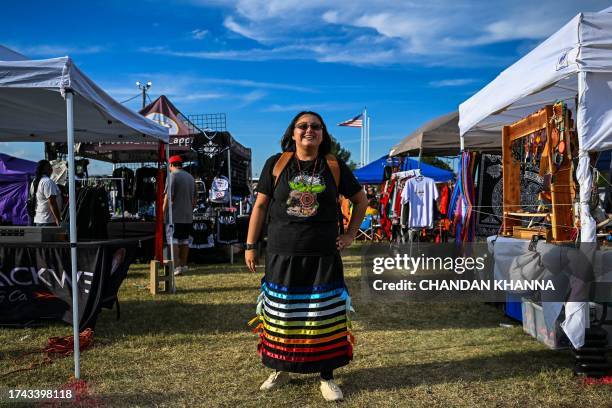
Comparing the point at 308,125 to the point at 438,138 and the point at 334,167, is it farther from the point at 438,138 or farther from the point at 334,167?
the point at 438,138

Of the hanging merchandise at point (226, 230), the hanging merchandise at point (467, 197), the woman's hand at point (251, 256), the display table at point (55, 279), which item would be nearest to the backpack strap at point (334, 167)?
the woman's hand at point (251, 256)

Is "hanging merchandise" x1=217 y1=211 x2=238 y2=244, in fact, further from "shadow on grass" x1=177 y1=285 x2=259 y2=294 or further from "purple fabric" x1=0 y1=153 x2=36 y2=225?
"purple fabric" x1=0 y1=153 x2=36 y2=225

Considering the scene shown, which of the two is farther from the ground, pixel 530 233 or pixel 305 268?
pixel 530 233

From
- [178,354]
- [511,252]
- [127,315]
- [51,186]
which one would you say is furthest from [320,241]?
[51,186]

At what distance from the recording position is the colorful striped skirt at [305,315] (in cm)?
305

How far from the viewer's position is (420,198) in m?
8.00

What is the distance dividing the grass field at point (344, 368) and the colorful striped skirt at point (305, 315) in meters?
0.24

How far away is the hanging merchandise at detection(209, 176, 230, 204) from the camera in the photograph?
1059cm

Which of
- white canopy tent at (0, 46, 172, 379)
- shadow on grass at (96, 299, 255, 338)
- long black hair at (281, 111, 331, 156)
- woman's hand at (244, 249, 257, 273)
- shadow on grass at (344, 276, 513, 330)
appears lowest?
shadow on grass at (344, 276, 513, 330)

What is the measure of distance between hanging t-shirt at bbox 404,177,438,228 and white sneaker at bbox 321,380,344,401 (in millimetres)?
5233

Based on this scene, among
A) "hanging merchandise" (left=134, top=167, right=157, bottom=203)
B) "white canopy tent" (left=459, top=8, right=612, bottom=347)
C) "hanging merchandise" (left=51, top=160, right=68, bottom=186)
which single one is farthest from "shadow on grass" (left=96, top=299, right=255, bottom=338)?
"hanging merchandise" (left=51, top=160, right=68, bottom=186)

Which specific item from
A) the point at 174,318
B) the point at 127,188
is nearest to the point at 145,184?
the point at 127,188

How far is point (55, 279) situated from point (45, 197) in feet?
8.17

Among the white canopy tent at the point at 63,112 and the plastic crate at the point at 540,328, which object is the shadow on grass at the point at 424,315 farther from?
the white canopy tent at the point at 63,112
